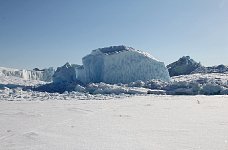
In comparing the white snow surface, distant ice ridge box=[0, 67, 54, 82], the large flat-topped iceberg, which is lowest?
the white snow surface

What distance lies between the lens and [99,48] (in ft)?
94.4

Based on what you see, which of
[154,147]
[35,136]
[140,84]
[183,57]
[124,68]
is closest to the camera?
[154,147]

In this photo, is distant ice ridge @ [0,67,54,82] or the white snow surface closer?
the white snow surface

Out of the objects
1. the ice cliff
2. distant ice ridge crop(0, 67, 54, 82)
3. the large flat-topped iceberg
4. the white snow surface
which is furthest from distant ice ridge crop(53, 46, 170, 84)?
distant ice ridge crop(0, 67, 54, 82)

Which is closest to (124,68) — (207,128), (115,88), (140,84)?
(140,84)

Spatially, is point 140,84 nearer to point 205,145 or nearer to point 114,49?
point 114,49

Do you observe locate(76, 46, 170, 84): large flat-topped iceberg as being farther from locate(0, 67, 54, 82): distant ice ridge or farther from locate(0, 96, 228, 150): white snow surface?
locate(0, 67, 54, 82): distant ice ridge

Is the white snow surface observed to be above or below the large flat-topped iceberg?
below

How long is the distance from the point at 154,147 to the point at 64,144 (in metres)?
1.06

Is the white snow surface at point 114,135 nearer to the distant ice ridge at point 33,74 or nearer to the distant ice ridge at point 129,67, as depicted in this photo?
the distant ice ridge at point 129,67

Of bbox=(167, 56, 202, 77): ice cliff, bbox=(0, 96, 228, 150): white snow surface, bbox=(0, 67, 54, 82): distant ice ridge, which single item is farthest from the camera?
bbox=(0, 67, 54, 82): distant ice ridge

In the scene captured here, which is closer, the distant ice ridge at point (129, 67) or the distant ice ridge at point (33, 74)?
the distant ice ridge at point (129, 67)

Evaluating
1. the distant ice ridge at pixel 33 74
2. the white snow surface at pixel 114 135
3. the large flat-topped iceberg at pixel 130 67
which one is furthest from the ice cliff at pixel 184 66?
the white snow surface at pixel 114 135

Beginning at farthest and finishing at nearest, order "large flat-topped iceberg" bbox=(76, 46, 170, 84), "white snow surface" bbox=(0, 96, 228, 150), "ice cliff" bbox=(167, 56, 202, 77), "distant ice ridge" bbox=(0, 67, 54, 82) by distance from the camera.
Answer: "distant ice ridge" bbox=(0, 67, 54, 82), "ice cliff" bbox=(167, 56, 202, 77), "large flat-topped iceberg" bbox=(76, 46, 170, 84), "white snow surface" bbox=(0, 96, 228, 150)
